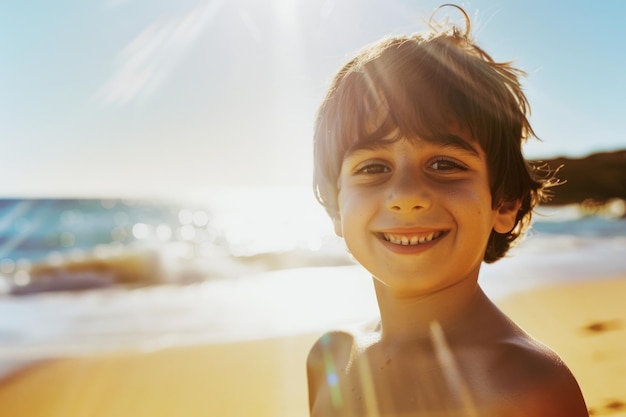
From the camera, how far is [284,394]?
3.93 m

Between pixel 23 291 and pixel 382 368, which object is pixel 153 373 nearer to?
pixel 382 368

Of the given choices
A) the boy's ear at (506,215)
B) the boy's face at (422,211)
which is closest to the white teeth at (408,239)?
the boy's face at (422,211)

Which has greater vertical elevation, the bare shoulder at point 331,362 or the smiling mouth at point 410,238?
the smiling mouth at point 410,238

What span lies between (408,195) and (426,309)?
16.7 inches

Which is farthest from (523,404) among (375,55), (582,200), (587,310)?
(582,200)

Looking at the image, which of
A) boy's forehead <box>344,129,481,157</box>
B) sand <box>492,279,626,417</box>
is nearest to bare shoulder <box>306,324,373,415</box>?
boy's forehead <box>344,129,481,157</box>

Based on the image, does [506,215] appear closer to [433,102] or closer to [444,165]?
[444,165]

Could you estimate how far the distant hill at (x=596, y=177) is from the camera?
73.5 ft

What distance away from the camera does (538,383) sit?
5.21ft

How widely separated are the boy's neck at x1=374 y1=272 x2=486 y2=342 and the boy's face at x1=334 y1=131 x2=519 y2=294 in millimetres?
41

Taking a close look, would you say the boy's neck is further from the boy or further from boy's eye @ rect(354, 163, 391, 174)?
boy's eye @ rect(354, 163, 391, 174)

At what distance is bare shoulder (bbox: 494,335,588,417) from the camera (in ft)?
5.16

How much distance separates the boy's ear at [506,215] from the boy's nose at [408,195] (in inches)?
14.6

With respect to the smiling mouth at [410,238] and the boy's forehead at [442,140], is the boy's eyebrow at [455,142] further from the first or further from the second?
the smiling mouth at [410,238]
